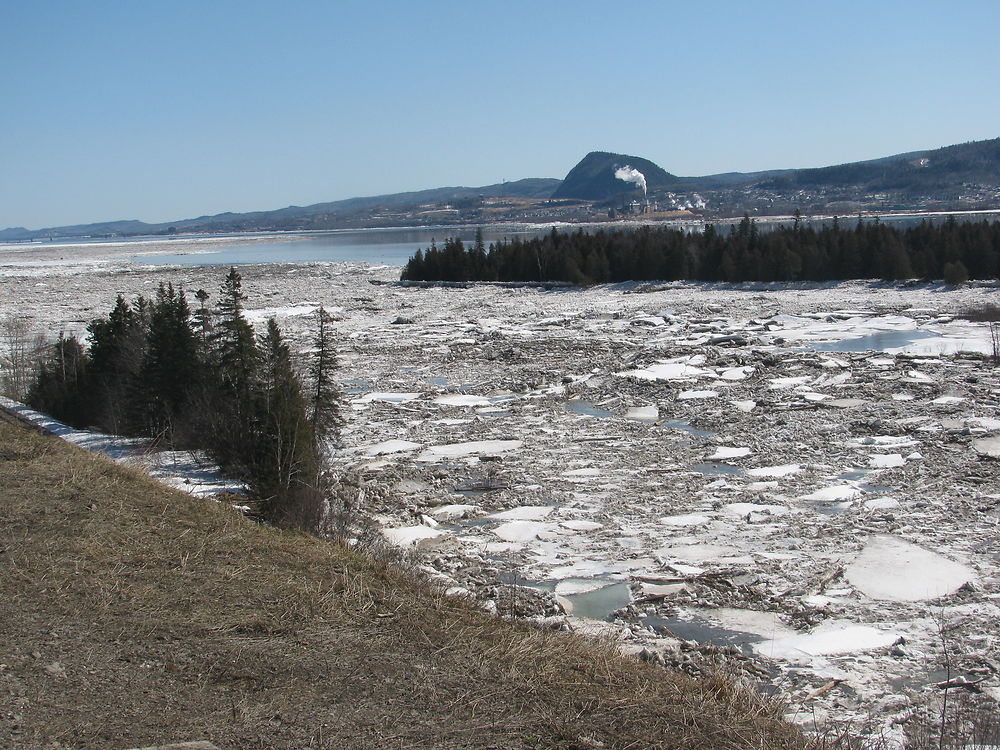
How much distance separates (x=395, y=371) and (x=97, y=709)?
16.4 metres

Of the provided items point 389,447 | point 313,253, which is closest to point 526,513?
point 389,447

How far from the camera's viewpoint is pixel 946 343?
20.2m

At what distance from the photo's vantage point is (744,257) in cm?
4191

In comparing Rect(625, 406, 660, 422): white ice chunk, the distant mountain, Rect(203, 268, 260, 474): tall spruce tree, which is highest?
the distant mountain

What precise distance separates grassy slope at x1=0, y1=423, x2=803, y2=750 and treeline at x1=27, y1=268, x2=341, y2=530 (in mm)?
2009

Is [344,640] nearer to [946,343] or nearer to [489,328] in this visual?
[946,343]

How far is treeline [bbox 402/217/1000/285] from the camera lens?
123ft

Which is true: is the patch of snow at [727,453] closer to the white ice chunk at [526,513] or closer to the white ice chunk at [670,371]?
the white ice chunk at [526,513]

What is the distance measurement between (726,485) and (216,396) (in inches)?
256

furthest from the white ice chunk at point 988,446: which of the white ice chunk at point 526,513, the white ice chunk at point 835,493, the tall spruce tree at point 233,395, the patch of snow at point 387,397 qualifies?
the patch of snow at point 387,397

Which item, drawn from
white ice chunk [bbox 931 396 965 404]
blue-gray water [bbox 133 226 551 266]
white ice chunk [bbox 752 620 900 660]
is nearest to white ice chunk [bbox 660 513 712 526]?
white ice chunk [bbox 752 620 900 660]

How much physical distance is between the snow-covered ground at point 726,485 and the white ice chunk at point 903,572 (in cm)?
3

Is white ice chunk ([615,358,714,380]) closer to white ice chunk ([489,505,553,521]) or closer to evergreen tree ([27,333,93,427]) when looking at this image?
→ white ice chunk ([489,505,553,521])

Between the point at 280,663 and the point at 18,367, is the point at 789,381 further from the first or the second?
the point at 18,367
